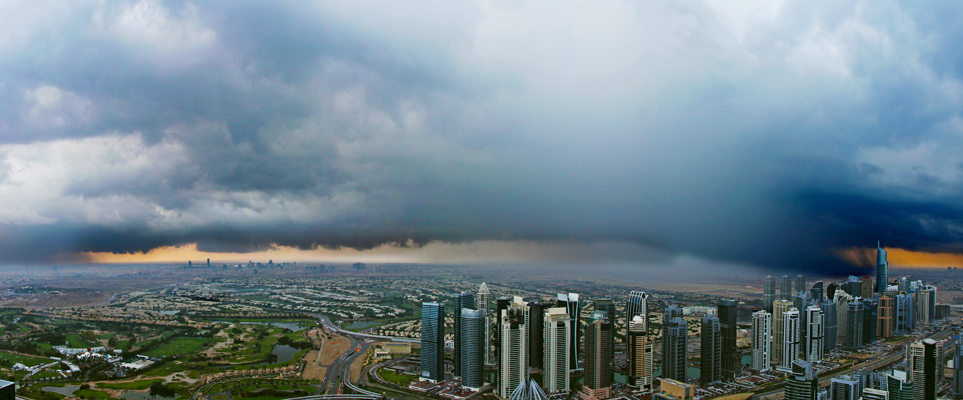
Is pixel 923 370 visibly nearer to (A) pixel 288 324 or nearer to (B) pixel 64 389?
(B) pixel 64 389

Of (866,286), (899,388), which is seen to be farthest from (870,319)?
(899,388)

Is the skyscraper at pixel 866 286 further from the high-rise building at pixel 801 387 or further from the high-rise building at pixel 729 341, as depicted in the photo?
the high-rise building at pixel 801 387

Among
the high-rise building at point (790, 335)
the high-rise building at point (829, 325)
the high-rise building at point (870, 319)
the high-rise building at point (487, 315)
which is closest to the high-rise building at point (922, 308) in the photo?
the high-rise building at point (870, 319)

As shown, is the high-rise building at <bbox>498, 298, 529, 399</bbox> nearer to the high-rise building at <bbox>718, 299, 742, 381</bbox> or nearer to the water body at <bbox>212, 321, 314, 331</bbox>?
the high-rise building at <bbox>718, 299, 742, 381</bbox>

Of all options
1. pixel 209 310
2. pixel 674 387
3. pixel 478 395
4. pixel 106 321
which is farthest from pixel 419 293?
pixel 674 387

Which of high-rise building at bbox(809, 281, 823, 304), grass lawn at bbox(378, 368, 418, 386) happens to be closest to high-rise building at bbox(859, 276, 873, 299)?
high-rise building at bbox(809, 281, 823, 304)

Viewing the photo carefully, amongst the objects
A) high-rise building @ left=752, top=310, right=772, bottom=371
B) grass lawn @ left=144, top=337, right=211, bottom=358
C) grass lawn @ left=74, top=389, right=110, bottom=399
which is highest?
high-rise building @ left=752, top=310, right=772, bottom=371
